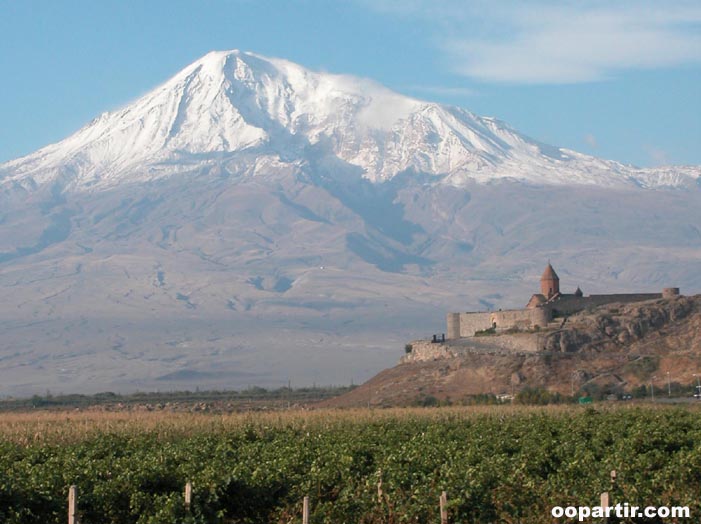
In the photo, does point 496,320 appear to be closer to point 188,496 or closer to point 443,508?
point 188,496

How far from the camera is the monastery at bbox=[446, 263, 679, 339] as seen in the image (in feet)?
237

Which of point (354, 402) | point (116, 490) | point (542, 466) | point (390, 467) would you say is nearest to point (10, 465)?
point (116, 490)

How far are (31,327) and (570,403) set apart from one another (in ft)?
500

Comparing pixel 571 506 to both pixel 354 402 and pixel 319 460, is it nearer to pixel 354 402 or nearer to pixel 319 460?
pixel 319 460

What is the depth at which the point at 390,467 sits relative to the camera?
2273 centimetres

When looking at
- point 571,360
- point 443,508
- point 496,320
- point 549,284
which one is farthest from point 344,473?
point 549,284

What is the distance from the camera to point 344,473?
889 inches

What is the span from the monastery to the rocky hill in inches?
63.5

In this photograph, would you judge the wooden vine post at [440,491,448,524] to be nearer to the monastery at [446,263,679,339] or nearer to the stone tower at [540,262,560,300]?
the monastery at [446,263,679,339]

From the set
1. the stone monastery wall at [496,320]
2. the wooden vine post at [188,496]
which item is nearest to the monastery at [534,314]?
the stone monastery wall at [496,320]

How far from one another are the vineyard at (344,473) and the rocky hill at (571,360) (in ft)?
94.7

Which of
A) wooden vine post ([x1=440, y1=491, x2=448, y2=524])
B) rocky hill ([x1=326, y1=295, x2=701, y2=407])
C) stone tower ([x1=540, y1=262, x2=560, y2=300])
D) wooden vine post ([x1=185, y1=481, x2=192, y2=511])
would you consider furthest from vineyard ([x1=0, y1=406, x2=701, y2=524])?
stone tower ([x1=540, y1=262, x2=560, y2=300])

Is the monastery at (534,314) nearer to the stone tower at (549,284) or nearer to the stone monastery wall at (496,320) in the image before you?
the stone monastery wall at (496,320)

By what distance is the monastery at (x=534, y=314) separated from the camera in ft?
237
